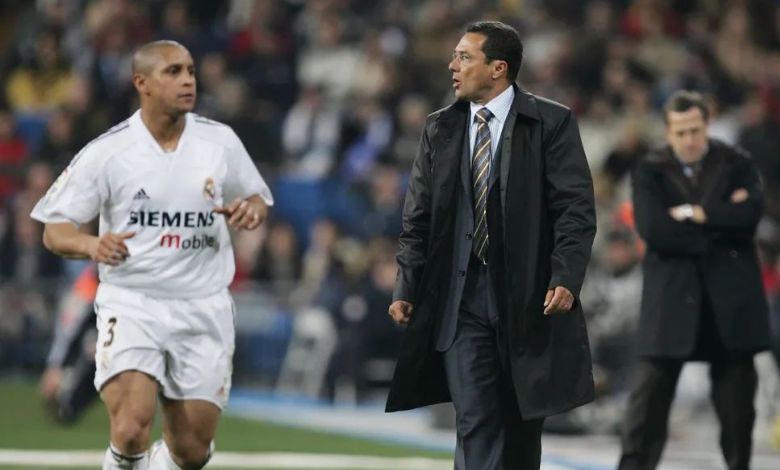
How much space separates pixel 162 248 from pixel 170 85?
0.83 m

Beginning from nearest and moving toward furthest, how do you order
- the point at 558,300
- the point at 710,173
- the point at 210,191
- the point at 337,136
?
1. the point at 558,300
2. the point at 210,191
3. the point at 710,173
4. the point at 337,136

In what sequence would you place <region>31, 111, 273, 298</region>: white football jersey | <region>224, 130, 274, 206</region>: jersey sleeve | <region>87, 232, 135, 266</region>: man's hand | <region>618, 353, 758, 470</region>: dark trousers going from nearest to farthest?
1. <region>87, 232, 135, 266</region>: man's hand
2. <region>31, 111, 273, 298</region>: white football jersey
3. <region>224, 130, 274, 206</region>: jersey sleeve
4. <region>618, 353, 758, 470</region>: dark trousers

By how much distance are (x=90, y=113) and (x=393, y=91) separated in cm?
348

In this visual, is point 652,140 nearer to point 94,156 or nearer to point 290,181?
point 290,181

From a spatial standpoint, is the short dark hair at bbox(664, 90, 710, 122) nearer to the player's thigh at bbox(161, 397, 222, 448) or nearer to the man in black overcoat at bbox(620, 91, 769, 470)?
the man in black overcoat at bbox(620, 91, 769, 470)

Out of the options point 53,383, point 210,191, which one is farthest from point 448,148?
point 53,383

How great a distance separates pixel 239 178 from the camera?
362 inches

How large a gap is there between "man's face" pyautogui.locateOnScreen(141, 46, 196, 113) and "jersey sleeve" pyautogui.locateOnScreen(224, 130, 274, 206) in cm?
37

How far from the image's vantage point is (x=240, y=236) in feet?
63.2

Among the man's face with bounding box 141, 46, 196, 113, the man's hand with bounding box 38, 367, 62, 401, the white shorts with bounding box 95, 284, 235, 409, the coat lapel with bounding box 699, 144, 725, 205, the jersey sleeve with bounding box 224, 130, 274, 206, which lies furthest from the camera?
the man's hand with bounding box 38, 367, 62, 401

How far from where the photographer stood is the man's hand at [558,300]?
767 cm

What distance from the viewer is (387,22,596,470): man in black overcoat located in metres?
7.89

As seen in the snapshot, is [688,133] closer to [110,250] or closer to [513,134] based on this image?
[513,134]

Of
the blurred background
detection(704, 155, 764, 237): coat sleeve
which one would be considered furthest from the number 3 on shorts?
the blurred background
